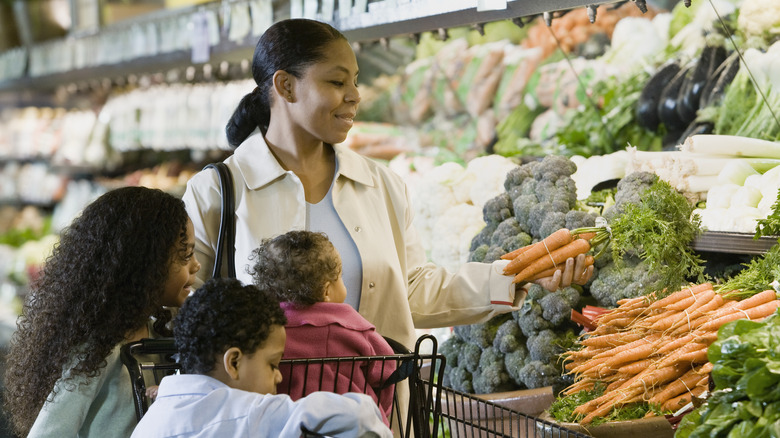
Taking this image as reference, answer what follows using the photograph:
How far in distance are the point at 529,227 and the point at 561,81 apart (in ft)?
5.03

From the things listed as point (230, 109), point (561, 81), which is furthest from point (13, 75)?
point (561, 81)

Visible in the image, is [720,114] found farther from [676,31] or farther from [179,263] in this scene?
[179,263]

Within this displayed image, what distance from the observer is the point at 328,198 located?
2.54 m

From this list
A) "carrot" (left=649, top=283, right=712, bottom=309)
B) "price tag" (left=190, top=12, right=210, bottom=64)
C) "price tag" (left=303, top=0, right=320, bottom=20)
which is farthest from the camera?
"price tag" (left=190, top=12, right=210, bottom=64)

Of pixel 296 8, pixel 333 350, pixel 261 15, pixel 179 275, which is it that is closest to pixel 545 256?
pixel 333 350

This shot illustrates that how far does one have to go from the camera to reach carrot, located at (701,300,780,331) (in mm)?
2356

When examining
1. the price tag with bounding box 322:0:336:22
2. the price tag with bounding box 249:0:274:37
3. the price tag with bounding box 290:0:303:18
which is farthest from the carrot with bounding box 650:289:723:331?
the price tag with bounding box 249:0:274:37

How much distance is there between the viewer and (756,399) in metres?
1.67

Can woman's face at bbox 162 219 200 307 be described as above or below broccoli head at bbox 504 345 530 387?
above

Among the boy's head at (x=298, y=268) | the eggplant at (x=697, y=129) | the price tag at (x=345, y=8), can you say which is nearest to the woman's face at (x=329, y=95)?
the boy's head at (x=298, y=268)

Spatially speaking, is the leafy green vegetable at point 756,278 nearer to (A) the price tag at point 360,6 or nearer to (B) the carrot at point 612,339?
(B) the carrot at point 612,339

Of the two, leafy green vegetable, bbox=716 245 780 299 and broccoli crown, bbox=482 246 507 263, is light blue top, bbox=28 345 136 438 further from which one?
leafy green vegetable, bbox=716 245 780 299

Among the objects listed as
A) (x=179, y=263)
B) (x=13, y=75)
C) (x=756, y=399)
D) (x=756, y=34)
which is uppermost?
(x=13, y=75)

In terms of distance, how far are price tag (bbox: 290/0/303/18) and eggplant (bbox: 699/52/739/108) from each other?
1816mm
